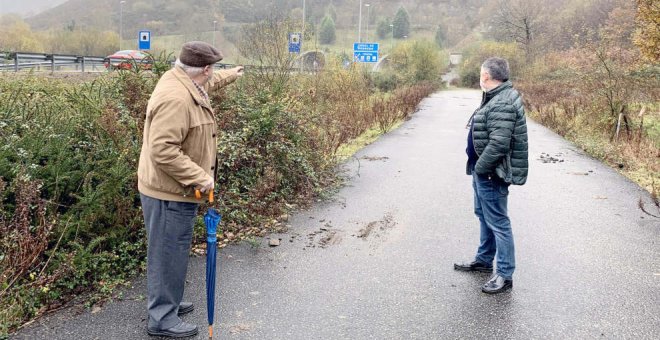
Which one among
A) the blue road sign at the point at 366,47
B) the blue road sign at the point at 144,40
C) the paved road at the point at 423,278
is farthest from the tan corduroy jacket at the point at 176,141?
the blue road sign at the point at 366,47

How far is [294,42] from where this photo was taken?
37.9ft

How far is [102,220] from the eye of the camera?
496cm

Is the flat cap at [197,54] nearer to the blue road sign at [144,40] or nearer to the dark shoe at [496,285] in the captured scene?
the dark shoe at [496,285]

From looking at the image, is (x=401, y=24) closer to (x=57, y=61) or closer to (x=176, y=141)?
(x=57, y=61)

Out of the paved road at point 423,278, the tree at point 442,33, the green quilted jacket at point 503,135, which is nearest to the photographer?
the paved road at point 423,278

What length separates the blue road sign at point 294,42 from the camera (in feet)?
35.9

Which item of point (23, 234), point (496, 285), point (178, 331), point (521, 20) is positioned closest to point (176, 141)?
point (178, 331)

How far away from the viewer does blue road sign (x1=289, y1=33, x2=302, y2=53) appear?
35.9ft

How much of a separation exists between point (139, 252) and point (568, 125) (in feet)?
51.8

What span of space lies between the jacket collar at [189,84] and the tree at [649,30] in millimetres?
14678

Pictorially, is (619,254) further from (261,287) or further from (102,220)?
(102,220)

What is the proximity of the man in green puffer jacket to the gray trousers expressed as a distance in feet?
7.99

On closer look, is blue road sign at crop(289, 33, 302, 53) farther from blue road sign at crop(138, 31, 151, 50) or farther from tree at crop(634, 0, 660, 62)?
blue road sign at crop(138, 31, 151, 50)

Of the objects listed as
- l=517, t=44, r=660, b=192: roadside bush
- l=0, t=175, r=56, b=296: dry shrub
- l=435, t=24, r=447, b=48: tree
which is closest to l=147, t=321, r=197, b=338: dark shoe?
l=0, t=175, r=56, b=296: dry shrub
